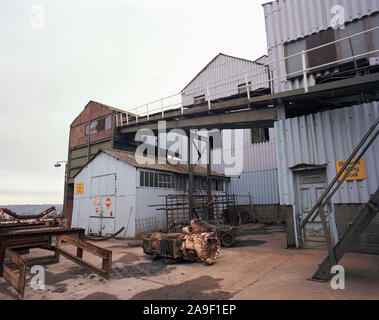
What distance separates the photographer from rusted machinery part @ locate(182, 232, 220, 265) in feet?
23.1

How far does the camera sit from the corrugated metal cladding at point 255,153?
66.0ft

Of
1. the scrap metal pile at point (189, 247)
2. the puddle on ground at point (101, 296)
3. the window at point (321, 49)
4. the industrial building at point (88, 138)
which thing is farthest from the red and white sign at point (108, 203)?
the window at point (321, 49)

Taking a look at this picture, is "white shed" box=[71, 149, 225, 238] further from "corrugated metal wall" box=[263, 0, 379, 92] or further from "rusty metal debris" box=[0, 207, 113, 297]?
"corrugated metal wall" box=[263, 0, 379, 92]

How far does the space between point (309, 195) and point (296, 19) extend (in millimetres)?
7304

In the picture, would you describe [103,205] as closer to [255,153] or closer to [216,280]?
[216,280]

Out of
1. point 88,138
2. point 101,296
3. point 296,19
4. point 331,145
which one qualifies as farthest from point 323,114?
point 88,138

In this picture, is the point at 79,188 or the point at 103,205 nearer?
the point at 103,205

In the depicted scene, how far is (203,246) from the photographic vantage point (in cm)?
707

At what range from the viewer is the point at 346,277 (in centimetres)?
520

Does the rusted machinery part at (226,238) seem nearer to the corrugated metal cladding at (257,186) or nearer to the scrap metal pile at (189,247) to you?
the scrap metal pile at (189,247)

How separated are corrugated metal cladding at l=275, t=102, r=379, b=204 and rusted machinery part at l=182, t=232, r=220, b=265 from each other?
362cm

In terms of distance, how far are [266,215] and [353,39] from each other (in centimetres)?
1444

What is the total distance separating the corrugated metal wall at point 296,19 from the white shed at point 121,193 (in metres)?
9.34

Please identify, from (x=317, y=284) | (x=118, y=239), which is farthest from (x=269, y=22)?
(x=118, y=239)
